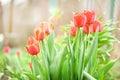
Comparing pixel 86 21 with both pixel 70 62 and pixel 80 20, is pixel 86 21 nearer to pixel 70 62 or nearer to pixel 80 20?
pixel 80 20

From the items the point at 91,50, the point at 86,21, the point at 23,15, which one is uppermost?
the point at 86,21

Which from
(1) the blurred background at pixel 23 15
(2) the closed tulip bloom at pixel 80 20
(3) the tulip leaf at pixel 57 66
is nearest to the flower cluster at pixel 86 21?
(2) the closed tulip bloom at pixel 80 20

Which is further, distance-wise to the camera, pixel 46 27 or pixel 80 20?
pixel 46 27

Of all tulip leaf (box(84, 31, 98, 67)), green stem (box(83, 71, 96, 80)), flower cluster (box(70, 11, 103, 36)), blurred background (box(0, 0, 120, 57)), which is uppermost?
flower cluster (box(70, 11, 103, 36))

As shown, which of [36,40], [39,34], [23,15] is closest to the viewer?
[39,34]

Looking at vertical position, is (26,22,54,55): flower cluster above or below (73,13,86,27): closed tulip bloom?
below

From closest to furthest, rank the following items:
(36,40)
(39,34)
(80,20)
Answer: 1. (80,20)
2. (39,34)
3. (36,40)

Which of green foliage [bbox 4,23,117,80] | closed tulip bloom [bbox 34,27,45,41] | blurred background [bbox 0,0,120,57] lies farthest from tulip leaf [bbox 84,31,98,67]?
blurred background [bbox 0,0,120,57]

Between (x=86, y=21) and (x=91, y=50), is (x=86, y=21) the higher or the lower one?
the higher one

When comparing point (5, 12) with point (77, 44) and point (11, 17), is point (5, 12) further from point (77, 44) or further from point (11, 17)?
point (77, 44)

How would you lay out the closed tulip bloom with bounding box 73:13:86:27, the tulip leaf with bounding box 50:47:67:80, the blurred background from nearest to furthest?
the closed tulip bloom with bounding box 73:13:86:27 < the tulip leaf with bounding box 50:47:67:80 < the blurred background

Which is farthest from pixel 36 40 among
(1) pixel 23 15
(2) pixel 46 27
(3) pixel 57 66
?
(1) pixel 23 15

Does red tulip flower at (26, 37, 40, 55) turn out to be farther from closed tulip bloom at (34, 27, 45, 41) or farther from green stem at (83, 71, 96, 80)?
green stem at (83, 71, 96, 80)

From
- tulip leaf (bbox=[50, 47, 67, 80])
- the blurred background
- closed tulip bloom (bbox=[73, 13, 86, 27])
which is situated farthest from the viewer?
the blurred background
